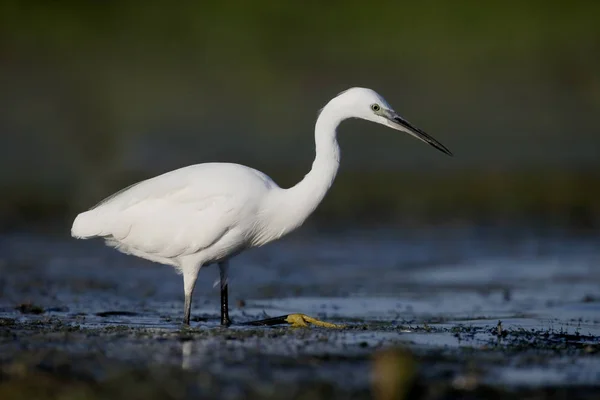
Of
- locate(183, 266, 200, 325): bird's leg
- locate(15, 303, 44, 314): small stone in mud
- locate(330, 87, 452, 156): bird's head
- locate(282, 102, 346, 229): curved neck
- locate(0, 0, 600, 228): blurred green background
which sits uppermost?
locate(0, 0, 600, 228): blurred green background

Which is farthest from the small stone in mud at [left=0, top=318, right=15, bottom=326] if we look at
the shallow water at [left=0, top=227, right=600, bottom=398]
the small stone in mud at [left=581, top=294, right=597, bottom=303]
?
the small stone in mud at [left=581, top=294, right=597, bottom=303]

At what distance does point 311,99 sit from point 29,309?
Answer: 1579 centimetres

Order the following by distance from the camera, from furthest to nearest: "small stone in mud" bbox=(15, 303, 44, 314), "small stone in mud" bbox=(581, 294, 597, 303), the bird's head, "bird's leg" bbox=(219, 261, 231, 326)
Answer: "small stone in mud" bbox=(581, 294, 597, 303) < "small stone in mud" bbox=(15, 303, 44, 314) < "bird's leg" bbox=(219, 261, 231, 326) < the bird's head

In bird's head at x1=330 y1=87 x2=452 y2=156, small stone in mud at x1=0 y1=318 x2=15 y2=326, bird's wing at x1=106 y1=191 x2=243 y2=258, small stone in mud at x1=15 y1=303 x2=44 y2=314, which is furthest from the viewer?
small stone in mud at x1=15 y1=303 x2=44 y2=314

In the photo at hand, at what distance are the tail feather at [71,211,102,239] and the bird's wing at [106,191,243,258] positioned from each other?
135 mm

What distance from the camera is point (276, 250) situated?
50.4 feet

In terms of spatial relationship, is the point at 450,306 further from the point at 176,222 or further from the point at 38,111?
the point at 38,111

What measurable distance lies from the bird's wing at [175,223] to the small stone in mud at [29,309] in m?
1.12

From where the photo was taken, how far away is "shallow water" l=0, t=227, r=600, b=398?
23.8 feet

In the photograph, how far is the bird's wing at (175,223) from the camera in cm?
930

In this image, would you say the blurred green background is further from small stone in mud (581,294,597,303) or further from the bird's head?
the bird's head

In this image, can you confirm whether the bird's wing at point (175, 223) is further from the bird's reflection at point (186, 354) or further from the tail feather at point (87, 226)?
the bird's reflection at point (186, 354)

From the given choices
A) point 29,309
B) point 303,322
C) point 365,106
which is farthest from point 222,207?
point 29,309

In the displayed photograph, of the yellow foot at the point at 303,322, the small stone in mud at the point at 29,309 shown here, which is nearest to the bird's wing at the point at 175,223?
the yellow foot at the point at 303,322
